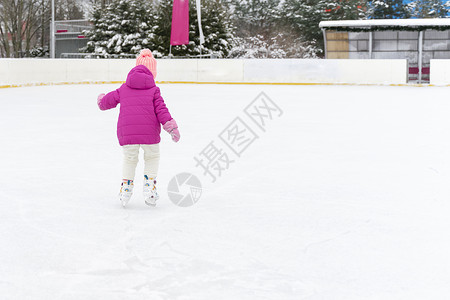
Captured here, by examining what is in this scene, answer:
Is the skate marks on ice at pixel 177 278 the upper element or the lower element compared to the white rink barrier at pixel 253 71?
lower

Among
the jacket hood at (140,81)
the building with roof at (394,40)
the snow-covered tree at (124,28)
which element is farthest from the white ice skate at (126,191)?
the snow-covered tree at (124,28)

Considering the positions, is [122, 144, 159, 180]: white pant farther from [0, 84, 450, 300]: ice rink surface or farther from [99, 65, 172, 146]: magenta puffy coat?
[0, 84, 450, 300]: ice rink surface

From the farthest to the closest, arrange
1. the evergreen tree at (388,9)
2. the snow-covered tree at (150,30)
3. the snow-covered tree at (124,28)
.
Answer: the evergreen tree at (388,9), the snow-covered tree at (124,28), the snow-covered tree at (150,30)

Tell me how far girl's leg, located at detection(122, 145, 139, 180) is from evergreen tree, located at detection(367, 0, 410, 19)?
44305 mm

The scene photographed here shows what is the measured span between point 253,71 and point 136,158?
63.4ft

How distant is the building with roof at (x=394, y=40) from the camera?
1027 inches

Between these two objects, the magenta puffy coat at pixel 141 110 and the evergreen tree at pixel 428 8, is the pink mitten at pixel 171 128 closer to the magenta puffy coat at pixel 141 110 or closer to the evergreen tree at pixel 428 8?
the magenta puffy coat at pixel 141 110

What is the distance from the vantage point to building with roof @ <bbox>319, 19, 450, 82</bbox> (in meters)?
26.1

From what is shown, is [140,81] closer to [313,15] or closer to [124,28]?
[124,28]

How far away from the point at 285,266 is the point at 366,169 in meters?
3.25

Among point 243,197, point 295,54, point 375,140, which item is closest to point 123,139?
point 243,197

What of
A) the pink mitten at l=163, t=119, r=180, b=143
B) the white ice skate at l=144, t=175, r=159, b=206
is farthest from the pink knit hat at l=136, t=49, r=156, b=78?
the white ice skate at l=144, t=175, r=159, b=206

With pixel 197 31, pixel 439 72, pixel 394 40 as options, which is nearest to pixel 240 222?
pixel 439 72

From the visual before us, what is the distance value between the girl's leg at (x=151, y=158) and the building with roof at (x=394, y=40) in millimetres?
22569
